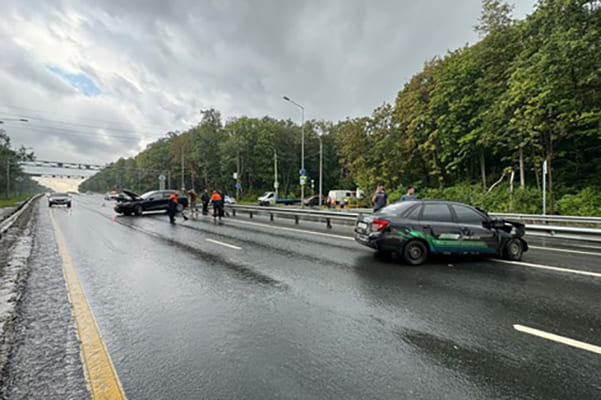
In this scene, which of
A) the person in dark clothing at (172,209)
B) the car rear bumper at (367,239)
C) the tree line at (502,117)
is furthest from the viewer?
the person in dark clothing at (172,209)

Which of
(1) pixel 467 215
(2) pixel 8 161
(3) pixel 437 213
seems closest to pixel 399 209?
(3) pixel 437 213

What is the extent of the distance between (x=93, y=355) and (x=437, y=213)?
689cm

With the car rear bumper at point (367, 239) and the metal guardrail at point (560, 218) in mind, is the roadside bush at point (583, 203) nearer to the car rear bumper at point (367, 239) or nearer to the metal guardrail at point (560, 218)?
the metal guardrail at point (560, 218)

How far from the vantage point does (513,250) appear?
7492mm

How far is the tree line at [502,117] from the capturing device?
50.7 ft

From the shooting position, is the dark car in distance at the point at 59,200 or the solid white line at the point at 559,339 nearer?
the solid white line at the point at 559,339

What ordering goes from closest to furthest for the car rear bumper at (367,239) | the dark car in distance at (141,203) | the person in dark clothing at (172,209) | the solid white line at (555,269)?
the solid white line at (555,269) < the car rear bumper at (367,239) < the person in dark clothing at (172,209) < the dark car in distance at (141,203)

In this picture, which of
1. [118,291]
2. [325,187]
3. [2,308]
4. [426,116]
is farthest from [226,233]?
[325,187]

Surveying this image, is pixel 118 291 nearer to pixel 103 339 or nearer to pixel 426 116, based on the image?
pixel 103 339

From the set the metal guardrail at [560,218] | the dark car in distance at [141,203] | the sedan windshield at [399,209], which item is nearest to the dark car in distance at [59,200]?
the dark car in distance at [141,203]

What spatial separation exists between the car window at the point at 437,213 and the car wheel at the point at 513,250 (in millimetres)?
1646

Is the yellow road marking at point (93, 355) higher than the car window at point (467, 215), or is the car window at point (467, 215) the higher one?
the car window at point (467, 215)

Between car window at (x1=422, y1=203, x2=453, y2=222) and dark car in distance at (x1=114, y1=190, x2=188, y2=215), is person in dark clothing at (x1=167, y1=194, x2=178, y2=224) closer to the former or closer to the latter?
dark car in distance at (x1=114, y1=190, x2=188, y2=215)

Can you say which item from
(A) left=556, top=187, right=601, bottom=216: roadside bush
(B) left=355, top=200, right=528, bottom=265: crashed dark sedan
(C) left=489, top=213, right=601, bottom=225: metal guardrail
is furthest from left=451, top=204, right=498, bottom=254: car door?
(A) left=556, top=187, right=601, bottom=216: roadside bush
